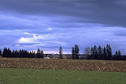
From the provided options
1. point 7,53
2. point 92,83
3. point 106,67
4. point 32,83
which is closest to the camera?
point 32,83

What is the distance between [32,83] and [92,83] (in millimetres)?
3915

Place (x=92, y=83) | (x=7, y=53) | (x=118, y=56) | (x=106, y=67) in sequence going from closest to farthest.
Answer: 1. (x=92, y=83)
2. (x=106, y=67)
3. (x=118, y=56)
4. (x=7, y=53)

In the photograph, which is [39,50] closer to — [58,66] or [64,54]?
[64,54]

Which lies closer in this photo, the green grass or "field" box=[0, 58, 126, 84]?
the green grass

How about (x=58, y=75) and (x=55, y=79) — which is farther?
(x=58, y=75)

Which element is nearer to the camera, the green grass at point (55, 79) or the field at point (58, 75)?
the green grass at point (55, 79)

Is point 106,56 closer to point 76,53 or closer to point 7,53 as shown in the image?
point 76,53

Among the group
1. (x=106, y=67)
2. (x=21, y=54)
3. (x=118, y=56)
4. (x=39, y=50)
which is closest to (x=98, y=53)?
(x=118, y=56)

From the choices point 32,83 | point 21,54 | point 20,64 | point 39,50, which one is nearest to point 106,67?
point 20,64

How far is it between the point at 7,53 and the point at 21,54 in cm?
404

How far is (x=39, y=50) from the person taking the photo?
70500mm

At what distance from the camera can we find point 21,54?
2899 inches

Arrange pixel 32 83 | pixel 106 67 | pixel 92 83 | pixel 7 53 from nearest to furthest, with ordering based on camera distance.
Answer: pixel 32 83 < pixel 92 83 < pixel 106 67 < pixel 7 53

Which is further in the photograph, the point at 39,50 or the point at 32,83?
the point at 39,50
